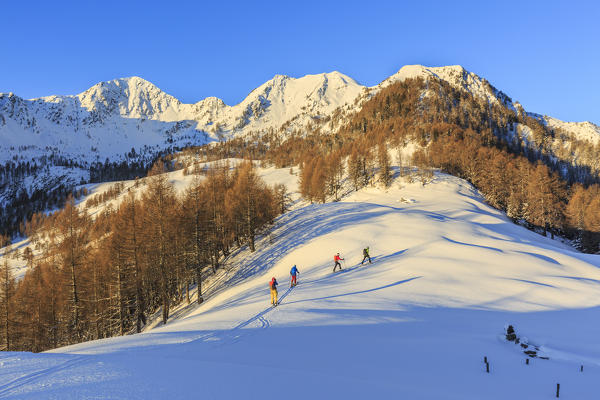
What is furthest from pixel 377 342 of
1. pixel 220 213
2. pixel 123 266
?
pixel 220 213

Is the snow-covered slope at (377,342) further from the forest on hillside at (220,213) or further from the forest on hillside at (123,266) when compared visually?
the forest on hillside at (220,213)

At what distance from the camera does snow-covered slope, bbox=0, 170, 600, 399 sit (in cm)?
644

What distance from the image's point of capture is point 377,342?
1002 centimetres

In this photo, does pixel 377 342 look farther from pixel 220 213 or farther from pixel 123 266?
pixel 220 213

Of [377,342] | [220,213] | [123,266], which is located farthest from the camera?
[220,213]

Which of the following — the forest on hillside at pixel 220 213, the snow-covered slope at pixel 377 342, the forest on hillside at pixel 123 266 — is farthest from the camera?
the forest on hillside at pixel 220 213

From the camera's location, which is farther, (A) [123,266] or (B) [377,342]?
(A) [123,266]

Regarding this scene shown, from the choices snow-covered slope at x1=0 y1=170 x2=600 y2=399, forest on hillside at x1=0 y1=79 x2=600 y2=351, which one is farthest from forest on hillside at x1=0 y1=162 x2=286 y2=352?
snow-covered slope at x1=0 y1=170 x2=600 y2=399

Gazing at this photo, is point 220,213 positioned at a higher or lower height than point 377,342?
higher

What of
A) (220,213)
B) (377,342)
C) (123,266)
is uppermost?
(220,213)

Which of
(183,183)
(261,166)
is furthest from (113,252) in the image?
(261,166)

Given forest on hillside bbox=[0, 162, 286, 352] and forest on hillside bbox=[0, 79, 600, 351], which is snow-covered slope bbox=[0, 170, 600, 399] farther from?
forest on hillside bbox=[0, 79, 600, 351]

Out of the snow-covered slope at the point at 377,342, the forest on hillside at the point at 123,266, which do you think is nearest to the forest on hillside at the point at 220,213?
the forest on hillside at the point at 123,266

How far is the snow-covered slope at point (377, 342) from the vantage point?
21.1ft
